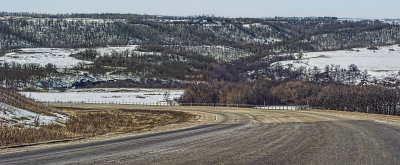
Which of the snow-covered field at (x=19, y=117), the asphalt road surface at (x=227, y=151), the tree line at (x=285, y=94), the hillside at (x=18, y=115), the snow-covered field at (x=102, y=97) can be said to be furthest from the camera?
the snow-covered field at (x=102, y=97)

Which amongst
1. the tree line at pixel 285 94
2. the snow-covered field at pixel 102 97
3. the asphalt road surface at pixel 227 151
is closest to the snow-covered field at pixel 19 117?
the asphalt road surface at pixel 227 151

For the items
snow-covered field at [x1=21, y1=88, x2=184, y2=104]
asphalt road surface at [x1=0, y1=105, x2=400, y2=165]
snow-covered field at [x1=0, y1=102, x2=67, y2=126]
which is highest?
asphalt road surface at [x1=0, y1=105, x2=400, y2=165]

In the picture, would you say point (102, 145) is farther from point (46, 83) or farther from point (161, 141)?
point (46, 83)

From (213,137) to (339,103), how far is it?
236 ft

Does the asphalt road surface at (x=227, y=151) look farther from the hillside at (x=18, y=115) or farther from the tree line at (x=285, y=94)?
the tree line at (x=285, y=94)

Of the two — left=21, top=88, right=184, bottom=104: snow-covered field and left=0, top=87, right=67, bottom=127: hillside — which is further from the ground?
left=0, top=87, right=67, bottom=127: hillside

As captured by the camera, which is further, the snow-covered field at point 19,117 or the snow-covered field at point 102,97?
the snow-covered field at point 102,97

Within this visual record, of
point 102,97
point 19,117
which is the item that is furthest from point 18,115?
point 102,97

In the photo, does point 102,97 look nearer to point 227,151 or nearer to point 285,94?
point 285,94

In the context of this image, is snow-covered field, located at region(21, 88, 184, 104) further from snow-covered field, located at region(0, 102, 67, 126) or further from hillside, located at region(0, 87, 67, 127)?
snow-covered field, located at region(0, 102, 67, 126)

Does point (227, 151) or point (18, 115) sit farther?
point (18, 115)

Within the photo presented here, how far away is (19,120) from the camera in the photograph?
22.8 meters

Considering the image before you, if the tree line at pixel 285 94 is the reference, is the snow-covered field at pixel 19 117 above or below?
above

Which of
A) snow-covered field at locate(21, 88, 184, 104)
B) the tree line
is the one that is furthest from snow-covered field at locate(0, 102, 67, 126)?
snow-covered field at locate(21, 88, 184, 104)
